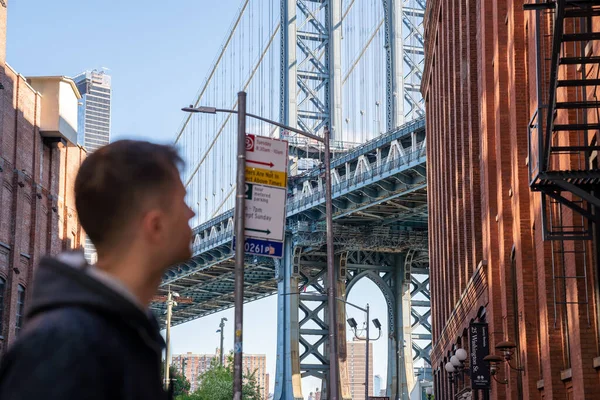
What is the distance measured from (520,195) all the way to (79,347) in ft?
59.2

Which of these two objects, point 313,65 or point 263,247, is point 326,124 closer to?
point 313,65

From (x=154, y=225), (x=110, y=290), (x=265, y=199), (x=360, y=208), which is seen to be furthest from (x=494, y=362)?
(x=360, y=208)

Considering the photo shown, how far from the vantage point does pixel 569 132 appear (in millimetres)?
14867

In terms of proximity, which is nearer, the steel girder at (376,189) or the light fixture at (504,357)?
the light fixture at (504,357)

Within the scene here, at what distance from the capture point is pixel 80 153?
48.0 meters

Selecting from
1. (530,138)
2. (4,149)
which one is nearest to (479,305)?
(530,138)

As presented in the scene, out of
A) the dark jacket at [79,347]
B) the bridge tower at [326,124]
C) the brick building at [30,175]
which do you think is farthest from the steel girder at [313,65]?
the dark jacket at [79,347]

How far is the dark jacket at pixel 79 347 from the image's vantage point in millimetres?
1727

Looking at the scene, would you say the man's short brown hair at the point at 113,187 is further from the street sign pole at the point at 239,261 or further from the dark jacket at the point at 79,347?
the street sign pole at the point at 239,261

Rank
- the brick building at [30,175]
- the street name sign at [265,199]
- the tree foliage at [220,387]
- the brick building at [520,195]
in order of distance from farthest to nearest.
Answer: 1. the tree foliage at [220,387]
2. the brick building at [30,175]
3. the street name sign at [265,199]
4. the brick building at [520,195]

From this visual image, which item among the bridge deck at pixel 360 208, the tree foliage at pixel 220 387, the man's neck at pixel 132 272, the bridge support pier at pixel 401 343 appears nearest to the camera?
the man's neck at pixel 132 272

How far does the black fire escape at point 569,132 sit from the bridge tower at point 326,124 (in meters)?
49.2

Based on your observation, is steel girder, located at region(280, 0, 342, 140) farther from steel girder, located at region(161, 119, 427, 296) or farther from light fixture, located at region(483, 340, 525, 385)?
light fixture, located at region(483, 340, 525, 385)

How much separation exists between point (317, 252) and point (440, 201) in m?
31.6
